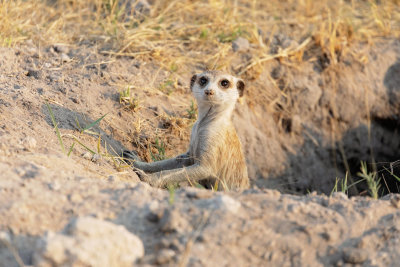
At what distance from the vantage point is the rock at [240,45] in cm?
600

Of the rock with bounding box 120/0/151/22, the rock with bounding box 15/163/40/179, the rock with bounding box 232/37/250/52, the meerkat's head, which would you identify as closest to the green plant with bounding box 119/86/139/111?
the meerkat's head

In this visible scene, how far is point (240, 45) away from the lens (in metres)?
6.01

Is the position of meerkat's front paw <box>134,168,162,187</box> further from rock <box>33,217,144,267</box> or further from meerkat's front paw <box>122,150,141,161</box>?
rock <box>33,217,144,267</box>

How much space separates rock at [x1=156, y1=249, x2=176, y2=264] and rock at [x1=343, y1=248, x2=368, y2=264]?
867 millimetres

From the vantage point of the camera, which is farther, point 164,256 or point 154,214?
point 154,214

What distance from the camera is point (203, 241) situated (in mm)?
2412

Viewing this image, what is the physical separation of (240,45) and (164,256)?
4080 mm

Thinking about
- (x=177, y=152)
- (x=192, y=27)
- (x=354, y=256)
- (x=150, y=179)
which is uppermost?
(x=192, y=27)

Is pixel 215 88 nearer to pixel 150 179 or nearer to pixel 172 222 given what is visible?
pixel 150 179

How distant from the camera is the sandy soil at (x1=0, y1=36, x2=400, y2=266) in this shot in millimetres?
2422

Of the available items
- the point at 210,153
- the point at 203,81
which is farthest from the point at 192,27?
the point at 210,153

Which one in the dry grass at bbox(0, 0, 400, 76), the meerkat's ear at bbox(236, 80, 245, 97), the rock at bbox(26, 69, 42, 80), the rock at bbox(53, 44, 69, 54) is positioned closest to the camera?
the meerkat's ear at bbox(236, 80, 245, 97)

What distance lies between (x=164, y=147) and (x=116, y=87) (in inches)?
30.1

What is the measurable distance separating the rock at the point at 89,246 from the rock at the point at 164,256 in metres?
0.08
